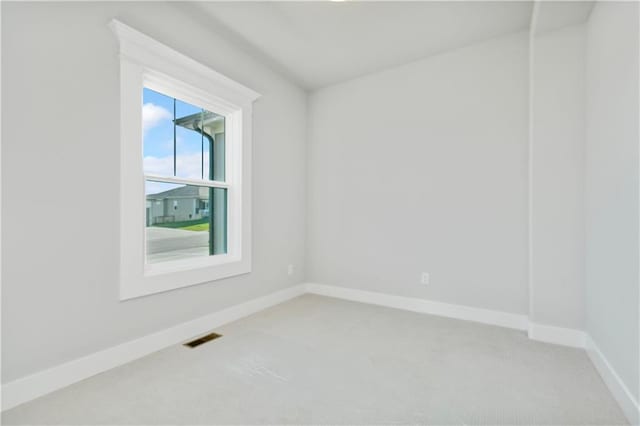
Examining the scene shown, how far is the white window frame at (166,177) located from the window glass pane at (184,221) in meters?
0.07

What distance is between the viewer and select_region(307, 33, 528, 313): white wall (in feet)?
9.25

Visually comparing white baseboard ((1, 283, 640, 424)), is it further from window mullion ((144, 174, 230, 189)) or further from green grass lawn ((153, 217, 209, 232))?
window mullion ((144, 174, 230, 189))

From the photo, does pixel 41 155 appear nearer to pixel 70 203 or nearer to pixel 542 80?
pixel 70 203

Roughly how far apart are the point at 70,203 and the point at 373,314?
2639 mm

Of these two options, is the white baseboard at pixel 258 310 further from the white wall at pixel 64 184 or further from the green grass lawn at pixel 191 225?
the green grass lawn at pixel 191 225

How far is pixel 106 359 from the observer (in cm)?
199

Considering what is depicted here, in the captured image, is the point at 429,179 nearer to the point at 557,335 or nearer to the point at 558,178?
the point at 558,178

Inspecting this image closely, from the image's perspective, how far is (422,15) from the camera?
→ 253 centimetres

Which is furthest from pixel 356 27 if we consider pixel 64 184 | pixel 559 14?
pixel 64 184

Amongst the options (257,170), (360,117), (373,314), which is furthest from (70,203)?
(360,117)

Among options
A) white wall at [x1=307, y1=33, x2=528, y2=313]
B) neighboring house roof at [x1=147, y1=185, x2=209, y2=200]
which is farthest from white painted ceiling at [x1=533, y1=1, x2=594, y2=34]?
neighboring house roof at [x1=147, y1=185, x2=209, y2=200]

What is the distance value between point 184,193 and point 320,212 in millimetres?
1717

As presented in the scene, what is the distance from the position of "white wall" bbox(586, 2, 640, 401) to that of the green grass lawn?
3.00 meters

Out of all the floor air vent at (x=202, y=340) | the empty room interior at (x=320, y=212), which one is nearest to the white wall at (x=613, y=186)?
the empty room interior at (x=320, y=212)
